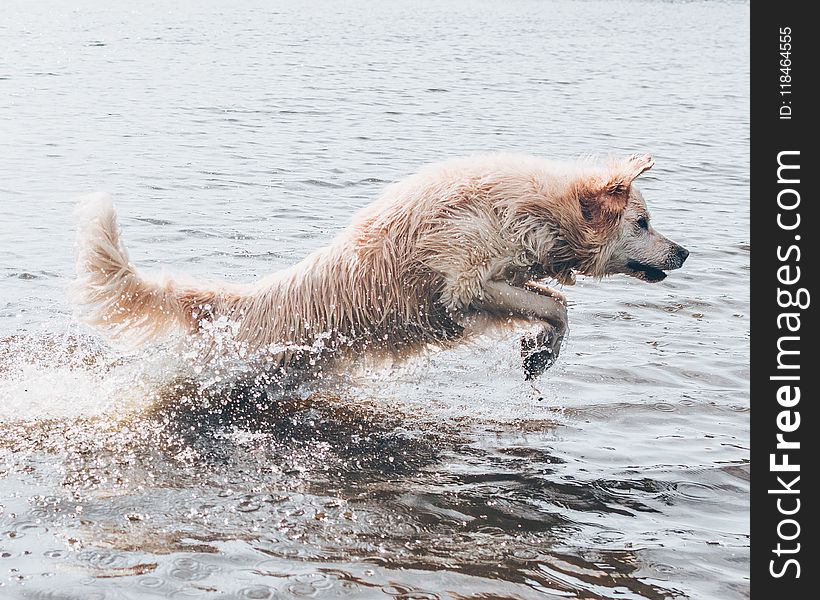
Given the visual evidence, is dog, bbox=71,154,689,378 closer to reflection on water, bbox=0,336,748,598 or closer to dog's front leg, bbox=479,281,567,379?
dog's front leg, bbox=479,281,567,379

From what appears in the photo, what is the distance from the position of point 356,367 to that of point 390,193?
115 centimetres

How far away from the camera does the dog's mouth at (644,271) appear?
22.9 ft

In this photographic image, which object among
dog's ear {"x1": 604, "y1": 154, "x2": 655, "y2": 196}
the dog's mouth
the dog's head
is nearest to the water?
the dog's mouth

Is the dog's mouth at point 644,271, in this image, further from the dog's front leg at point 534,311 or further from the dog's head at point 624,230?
the dog's front leg at point 534,311

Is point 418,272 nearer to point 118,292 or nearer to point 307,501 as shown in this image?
point 307,501

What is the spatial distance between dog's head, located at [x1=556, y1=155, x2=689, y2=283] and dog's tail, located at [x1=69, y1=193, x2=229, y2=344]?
2.47m

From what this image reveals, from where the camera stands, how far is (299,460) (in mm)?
6066

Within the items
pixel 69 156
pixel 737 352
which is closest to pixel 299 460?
pixel 737 352

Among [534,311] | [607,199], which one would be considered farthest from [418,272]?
[607,199]

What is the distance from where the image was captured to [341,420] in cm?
683

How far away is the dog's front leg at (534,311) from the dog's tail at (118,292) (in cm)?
179

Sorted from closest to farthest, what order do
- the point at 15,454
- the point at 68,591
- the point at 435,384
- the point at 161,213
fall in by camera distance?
the point at 68,591 < the point at 15,454 < the point at 435,384 < the point at 161,213

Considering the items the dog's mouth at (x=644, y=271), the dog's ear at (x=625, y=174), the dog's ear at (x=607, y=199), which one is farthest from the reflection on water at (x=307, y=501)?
the dog's ear at (x=625, y=174)

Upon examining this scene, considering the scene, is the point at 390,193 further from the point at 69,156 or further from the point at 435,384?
the point at 69,156
